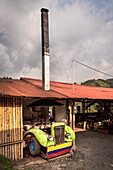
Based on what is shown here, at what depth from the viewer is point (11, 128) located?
588 cm

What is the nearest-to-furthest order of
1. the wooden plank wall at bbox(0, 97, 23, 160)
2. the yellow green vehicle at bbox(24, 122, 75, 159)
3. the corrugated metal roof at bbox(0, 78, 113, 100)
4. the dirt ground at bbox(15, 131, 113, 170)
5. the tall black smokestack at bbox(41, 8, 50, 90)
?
the dirt ground at bbox(15, 131, 113, 170) → the wooden plank wall at bbox(0, 97, 23, 160) → the yellow green vehicle at bbox(24, 122, 75, 159) → the corrugated metal roof at bbox(0, 78, 113, 100) → the tall black smokestack at bbox(41, 8, 50, 90)

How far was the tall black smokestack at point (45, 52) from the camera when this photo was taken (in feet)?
31.3

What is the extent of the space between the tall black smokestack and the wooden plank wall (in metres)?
3.55

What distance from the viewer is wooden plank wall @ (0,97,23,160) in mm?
5632

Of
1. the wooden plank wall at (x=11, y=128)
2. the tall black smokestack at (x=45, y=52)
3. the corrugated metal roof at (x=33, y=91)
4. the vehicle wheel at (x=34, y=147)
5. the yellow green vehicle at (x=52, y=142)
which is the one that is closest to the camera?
the wooden plank wall at (x=11, y=128)

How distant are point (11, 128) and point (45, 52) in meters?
5.82

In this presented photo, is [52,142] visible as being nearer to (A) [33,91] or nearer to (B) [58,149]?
(B) [58,149]

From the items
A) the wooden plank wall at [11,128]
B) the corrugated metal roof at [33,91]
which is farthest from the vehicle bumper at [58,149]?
the corrugated metal roof at [33,91]

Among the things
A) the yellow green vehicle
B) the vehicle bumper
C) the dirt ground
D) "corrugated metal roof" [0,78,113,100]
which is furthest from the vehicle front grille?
"corrugated metal roof" [0,78,113,100]

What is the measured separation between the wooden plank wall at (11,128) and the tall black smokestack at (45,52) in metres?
3.55

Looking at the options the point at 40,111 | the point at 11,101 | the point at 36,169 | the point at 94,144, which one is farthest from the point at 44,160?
the point at 40,111

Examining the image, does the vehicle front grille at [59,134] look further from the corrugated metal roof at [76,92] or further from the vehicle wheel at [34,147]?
the corrugated metal roof at [76,92]

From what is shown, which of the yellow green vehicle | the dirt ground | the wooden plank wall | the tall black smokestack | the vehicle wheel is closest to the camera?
the dirt ground

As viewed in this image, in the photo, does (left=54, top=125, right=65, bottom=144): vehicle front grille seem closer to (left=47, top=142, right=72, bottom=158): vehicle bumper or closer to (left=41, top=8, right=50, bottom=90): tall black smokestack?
(left=47, top=142, right=72, bottom=158): vehicle bumper
